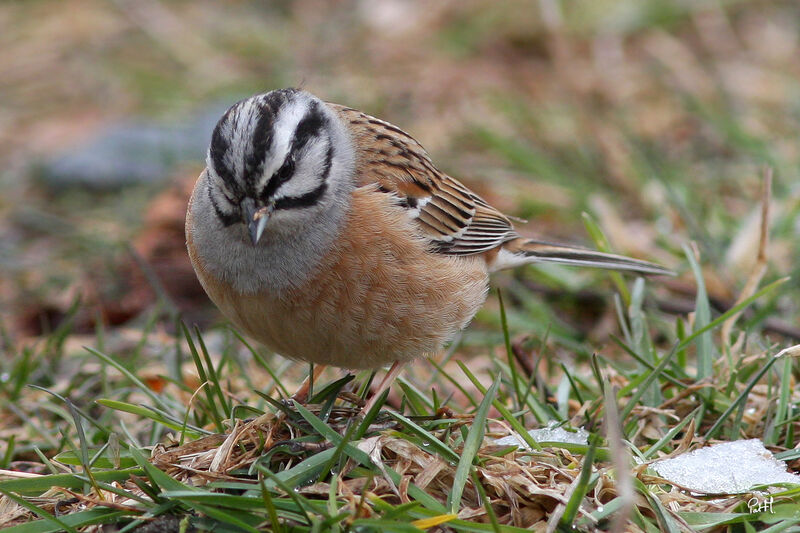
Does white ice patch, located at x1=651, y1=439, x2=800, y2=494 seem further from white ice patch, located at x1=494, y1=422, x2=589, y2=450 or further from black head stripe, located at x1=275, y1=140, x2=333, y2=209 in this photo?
black head stripe, located at x1=275, y1=140, x2=333, y2=209

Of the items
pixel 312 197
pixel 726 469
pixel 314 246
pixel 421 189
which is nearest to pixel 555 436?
pixel 726 469

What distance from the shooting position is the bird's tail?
4895 mm

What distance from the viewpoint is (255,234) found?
11.9ft

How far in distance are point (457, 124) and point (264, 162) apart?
17.1 feet

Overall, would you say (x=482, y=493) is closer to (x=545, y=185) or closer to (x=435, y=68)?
(x=545, y=185)

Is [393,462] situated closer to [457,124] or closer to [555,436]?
[555,436]

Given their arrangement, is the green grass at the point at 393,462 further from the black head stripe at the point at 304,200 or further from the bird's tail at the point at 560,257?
the bird's tail at the point at 560,257

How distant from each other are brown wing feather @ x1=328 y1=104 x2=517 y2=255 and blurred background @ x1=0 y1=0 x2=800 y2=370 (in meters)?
0.65

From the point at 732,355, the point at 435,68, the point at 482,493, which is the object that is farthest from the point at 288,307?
the point at 435,68

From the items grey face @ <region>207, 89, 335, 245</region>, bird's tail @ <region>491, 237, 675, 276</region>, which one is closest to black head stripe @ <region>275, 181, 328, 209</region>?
grey face @ <region>207, 89, 335, 245</region>

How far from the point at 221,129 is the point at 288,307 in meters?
0.73

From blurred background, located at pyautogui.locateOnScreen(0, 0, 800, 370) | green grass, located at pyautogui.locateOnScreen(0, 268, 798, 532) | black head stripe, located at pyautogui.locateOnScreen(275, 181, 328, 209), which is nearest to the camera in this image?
green grass, located at pyautogui.locateOnScreen(0, 268, 798, 532)

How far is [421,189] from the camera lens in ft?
15.3

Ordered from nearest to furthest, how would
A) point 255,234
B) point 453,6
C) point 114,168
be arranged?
point 255,234 < point 114,168 < point 453,6
